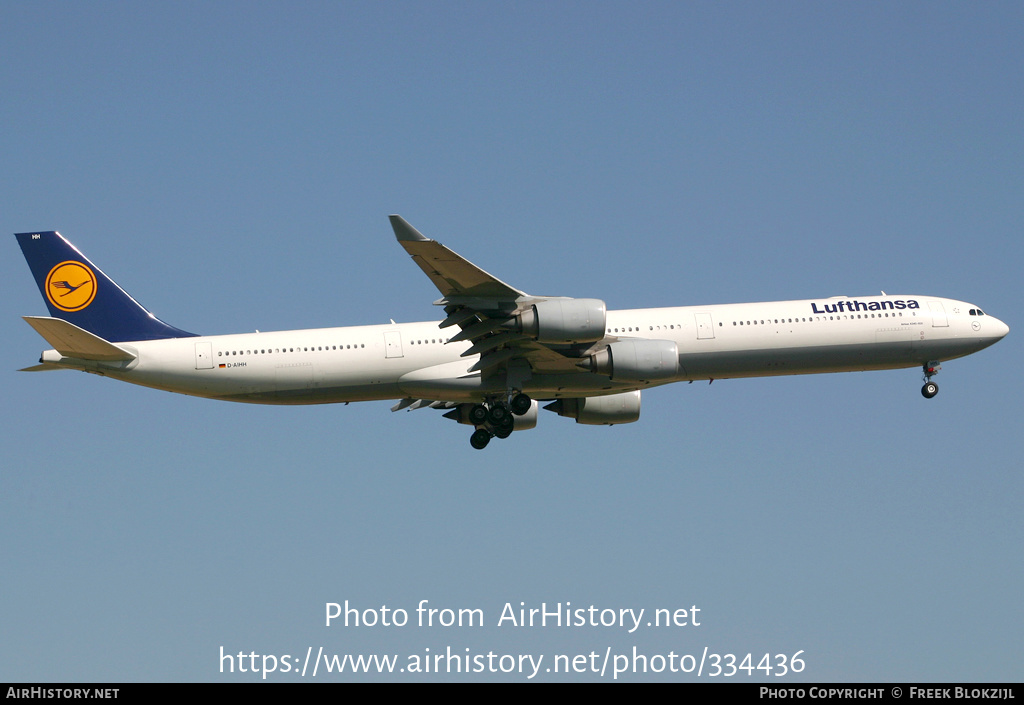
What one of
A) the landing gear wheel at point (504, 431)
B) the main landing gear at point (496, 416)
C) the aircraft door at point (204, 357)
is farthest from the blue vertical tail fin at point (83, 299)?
the landing gear wheel at point (504, 431)

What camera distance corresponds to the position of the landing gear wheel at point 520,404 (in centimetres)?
4034

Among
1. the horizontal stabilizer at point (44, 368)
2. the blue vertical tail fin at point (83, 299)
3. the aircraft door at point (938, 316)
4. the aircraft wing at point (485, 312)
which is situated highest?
the aircraft door at point (938, 316)

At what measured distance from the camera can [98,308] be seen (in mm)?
42625

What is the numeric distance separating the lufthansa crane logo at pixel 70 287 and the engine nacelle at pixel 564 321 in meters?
17.8

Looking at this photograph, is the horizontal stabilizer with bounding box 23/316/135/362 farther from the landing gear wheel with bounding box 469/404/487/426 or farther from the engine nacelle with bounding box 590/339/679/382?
the engine nacelle with bounding box 590/339/679/382

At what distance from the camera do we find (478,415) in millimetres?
42188

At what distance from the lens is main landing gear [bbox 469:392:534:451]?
4041 centimetres

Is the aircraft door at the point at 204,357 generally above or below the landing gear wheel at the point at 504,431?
above

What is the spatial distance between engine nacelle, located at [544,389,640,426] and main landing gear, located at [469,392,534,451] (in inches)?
131

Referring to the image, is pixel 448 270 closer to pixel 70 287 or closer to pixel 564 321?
pixel 564 321

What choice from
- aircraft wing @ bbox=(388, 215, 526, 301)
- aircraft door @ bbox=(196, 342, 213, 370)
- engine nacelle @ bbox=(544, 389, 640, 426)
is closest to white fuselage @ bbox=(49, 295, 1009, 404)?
aircraft door @ bbox=(196, 342, 213, 370)

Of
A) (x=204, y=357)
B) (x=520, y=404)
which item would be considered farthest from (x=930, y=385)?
(x=204, y=357)

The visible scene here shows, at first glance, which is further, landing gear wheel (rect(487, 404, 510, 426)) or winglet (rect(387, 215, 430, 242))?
landing gear wheel (rect(487, 404, 510, 426))

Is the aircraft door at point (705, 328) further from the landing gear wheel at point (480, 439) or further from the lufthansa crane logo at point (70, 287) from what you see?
the lufthansa crane logo at point (70, 287)
